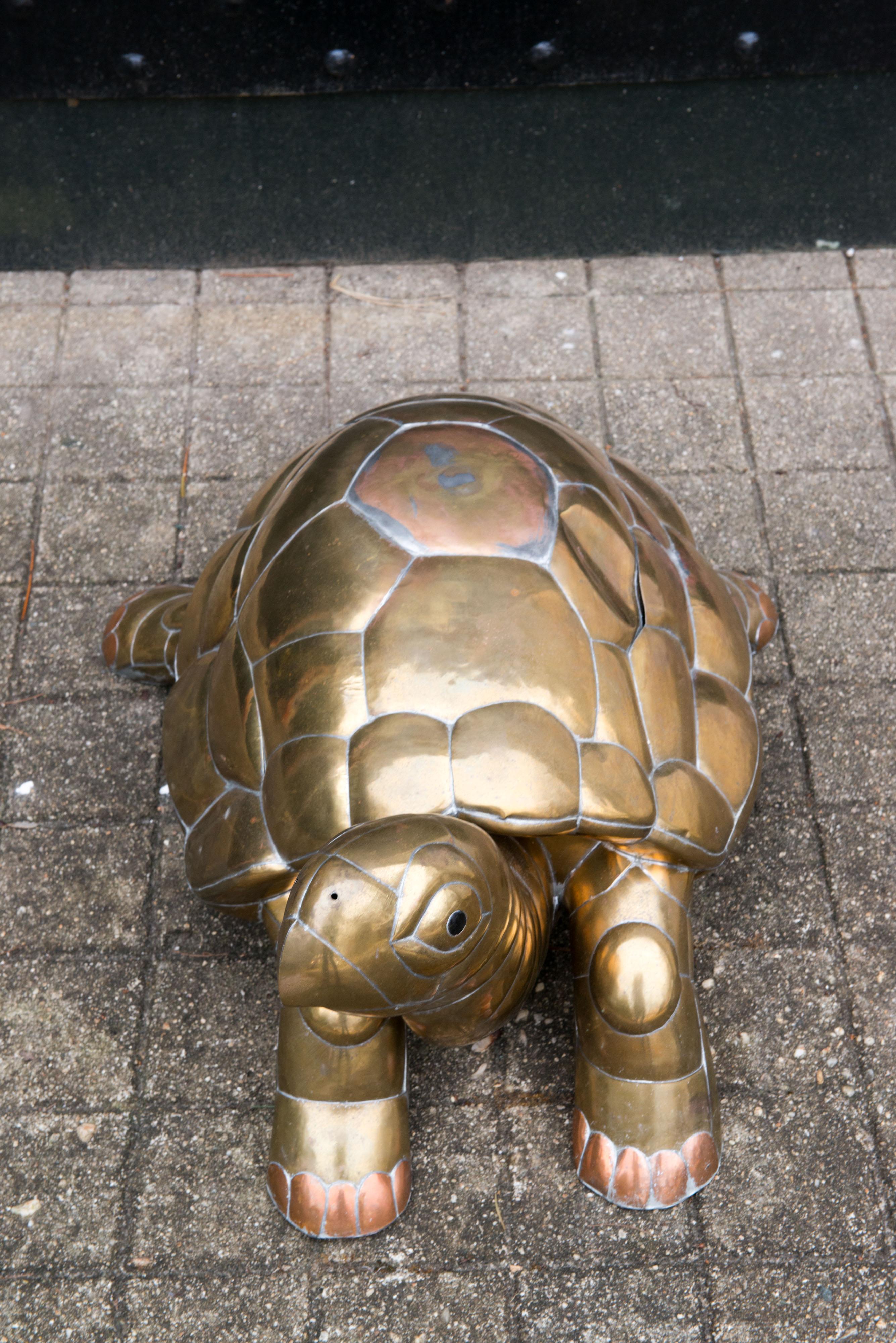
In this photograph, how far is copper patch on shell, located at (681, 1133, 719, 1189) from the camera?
2.11 meters

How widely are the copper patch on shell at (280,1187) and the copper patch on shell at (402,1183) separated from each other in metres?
0.19

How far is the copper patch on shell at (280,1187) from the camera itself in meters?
2.09

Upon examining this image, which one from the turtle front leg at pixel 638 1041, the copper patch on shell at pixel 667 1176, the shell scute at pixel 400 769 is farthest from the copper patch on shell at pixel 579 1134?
the shell scute at pixel 400 769

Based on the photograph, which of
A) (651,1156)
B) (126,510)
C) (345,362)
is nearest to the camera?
(651,1156)

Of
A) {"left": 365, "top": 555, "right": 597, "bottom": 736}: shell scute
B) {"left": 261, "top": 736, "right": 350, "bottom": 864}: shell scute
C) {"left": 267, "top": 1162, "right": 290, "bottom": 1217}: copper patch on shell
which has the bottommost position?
{"left": 267, "top": 1162, "right": 290, "bottom": 1217}: copper patch on shell

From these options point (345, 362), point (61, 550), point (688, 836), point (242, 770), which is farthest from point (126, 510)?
point (688, 836)

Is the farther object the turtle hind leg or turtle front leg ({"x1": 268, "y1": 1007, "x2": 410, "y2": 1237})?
the turtle hind leg

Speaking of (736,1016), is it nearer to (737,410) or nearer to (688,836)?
(688,836)

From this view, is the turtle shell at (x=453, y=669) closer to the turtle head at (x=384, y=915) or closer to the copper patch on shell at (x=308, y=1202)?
the turtle head at (x=384, y=915)

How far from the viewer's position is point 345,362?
337 cm

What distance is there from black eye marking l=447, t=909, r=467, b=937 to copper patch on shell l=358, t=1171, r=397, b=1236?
2.50 ft

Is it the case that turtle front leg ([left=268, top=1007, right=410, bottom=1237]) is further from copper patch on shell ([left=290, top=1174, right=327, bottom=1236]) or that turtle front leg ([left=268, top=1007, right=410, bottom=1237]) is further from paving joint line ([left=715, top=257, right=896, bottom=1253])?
paving joint line ([left=715, top=257, right=896, bottom=1253])

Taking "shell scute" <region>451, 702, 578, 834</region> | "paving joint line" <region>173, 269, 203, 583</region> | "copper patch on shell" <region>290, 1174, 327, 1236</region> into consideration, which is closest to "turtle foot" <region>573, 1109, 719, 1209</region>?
"copper patch on shell" <region>290, 1174, 327, 1236</region>

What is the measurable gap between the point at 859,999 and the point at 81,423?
2468 millimetres
